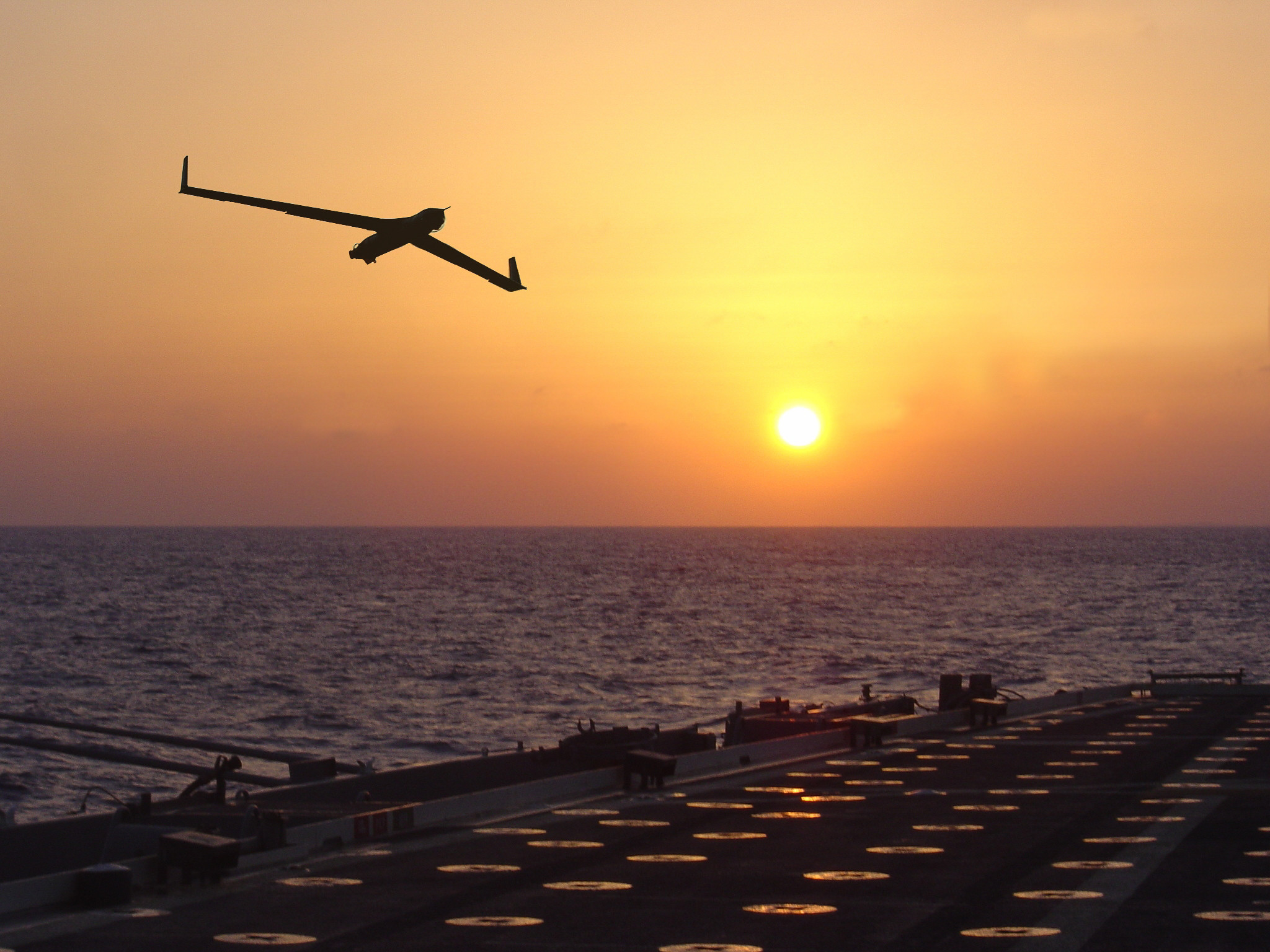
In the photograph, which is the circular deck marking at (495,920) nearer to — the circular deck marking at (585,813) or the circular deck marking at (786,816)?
the circular deck marking at (585,813)

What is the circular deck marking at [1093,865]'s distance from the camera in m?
19.2

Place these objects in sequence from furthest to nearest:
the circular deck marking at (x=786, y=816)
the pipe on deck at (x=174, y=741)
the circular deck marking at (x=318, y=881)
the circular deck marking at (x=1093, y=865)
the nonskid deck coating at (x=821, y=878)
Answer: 1. the pipe on deck at (x=174, y=741)
2. the circular deck marking at (x=786, y=816)
3. the circular deck marking at (x=1093, y=865)
4. the circular deck marking at (x=318, y=881)
5. the nonskid deck coating at (x=821, y=878)

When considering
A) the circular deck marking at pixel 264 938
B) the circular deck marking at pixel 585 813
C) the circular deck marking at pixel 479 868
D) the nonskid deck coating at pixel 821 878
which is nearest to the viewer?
the circular deck marking at pixel 264 938

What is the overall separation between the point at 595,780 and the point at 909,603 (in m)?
155

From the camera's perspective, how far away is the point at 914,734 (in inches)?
1598

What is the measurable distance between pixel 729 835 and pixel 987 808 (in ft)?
17.7

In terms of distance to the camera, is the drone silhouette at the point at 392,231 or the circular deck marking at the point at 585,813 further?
the circular deck marking at the point at 585,813

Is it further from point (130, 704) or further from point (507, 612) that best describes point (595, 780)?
point (507, 612)

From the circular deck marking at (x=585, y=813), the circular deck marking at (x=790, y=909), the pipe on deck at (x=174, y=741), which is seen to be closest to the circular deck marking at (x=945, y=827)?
the circular deck marking at (x=585, y=813)

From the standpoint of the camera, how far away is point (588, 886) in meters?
18.4

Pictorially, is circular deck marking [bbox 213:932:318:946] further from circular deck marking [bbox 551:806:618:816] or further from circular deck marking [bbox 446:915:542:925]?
circular deck marking [bbox 551:806:618:816]

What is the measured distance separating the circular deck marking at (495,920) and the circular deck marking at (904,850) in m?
6.28

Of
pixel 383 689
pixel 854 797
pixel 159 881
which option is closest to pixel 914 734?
pixel 854 797

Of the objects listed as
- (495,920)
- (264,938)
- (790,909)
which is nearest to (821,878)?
(790,909)
